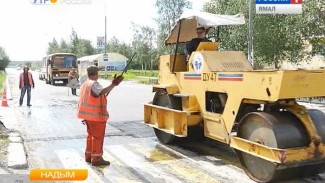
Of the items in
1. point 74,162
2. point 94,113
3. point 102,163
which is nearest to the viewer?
point 94,113

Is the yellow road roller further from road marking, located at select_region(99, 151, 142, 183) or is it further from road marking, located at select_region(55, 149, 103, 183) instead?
road marking, located at select_region(55, 149, 103, 183)

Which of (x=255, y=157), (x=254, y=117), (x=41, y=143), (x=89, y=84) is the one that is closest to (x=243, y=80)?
(x=254, y=117)

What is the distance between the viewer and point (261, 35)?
1975 centimetres

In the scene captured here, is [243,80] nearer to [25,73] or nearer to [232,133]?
[232,133]

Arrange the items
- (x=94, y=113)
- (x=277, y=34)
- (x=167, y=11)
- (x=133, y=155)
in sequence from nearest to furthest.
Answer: (x=94, y=113) < (x=133, y=155) < (x=277, y=34) < (x=167, y=11)

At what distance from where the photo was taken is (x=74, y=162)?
646 centimetres

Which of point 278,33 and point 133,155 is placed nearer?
point 133,155

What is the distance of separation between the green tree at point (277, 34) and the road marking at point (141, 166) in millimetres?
12673

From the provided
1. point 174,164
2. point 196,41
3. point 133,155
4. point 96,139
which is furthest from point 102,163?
point 196,41

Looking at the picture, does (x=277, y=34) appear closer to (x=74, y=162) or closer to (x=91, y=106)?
(x=91, y=106)

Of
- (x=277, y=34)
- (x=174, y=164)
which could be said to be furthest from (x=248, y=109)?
(x=277, y=34)

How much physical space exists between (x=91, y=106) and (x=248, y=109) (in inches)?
94.2

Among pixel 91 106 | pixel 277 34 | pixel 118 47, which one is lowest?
pixel 91 106

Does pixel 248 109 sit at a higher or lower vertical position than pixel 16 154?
higher
